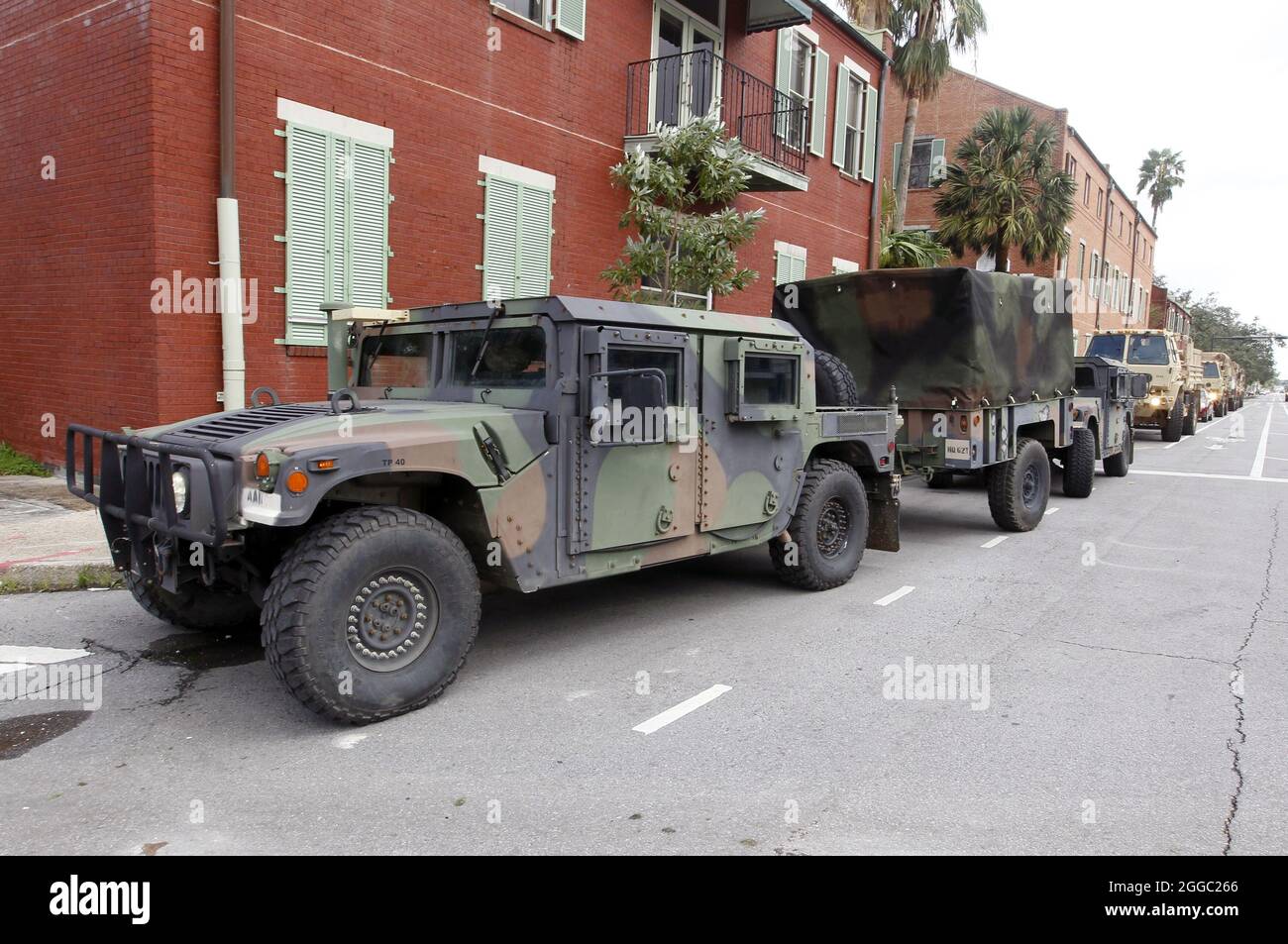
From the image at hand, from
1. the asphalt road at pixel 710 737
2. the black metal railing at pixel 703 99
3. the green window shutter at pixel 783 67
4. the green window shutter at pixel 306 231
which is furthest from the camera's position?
the green window shutter at pixel 783 67

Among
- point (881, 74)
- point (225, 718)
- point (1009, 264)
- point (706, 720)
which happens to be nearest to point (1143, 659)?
point (706, 720)

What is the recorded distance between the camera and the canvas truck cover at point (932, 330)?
9.09 m

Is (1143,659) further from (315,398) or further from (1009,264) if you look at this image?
(1009,264)

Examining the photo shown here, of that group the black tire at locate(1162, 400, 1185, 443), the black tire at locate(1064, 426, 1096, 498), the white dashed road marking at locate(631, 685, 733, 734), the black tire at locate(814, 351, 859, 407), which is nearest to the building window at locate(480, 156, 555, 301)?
the black tire at locate(814, 351, 859, 407)

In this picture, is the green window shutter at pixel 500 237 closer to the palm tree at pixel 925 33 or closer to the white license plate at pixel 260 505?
the white license plate at pixel 260 505

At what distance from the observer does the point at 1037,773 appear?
3994 mm

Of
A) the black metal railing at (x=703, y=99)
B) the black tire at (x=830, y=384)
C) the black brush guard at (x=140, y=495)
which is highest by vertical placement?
the black metal railing at (x=703, y=99)

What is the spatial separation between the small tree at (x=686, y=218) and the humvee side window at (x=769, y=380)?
530 cm

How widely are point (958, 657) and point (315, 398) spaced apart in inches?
278

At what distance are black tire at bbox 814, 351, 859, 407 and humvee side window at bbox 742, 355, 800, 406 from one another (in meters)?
0.82

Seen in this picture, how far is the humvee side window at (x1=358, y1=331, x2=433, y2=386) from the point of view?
579cm

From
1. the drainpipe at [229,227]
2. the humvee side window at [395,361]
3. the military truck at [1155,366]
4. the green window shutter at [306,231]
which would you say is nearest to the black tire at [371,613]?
the humvee side window at [395,361]

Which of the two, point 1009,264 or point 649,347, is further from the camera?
point 1009,264

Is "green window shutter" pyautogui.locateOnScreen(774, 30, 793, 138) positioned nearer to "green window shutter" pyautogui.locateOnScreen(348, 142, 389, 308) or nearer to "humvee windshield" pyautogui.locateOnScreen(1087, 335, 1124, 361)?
"green window shutter" pyautogui.locateOnScreen(348, 142, 389, 308)
